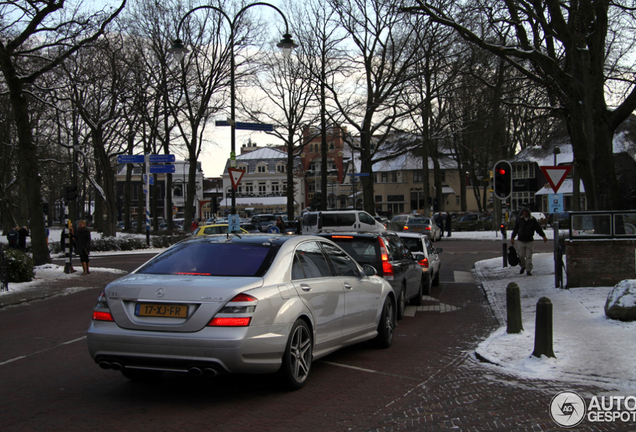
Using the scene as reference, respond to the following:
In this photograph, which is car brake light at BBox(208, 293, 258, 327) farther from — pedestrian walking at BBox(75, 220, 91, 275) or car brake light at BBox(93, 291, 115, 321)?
pedestrian walking at BBox(75, 220, 91, 275)

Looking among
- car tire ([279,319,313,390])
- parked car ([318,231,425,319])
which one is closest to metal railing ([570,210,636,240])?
parked car ([318,231,425,319])

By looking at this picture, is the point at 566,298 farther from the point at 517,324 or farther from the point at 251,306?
the point at 251,306

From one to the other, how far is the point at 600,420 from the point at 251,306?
3196mm

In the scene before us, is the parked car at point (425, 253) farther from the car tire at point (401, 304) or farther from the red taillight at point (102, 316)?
the red taillight at point (102, 316)

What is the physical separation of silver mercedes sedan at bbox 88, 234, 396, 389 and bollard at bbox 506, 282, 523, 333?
3069 millimetres

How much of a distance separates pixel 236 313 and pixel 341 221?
25975 mm

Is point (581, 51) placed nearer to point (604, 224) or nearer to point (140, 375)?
point (604, 224)

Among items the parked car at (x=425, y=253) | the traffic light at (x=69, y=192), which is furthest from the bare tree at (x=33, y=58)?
the parked car at (x=425, y=253)

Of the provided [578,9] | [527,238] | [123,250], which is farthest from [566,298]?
[123,250]

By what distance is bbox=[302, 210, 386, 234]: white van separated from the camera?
30.7m

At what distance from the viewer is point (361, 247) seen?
35.1 ft

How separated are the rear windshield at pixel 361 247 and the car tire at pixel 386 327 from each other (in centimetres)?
210

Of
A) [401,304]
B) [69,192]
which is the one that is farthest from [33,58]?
[401,304]

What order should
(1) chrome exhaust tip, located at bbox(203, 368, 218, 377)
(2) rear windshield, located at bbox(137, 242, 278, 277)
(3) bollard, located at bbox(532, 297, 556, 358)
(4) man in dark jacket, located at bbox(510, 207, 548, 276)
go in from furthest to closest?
(4) man in dark jacket, located at bbox(510, 207, 548, 276) < (3) bollard, located at bbox(532, 297, 556, 358) < (2) rear windshield, located at bbox(137, 242, 278, 277) < (1) chrome exhaust tip, located at bbox(203, 368, 218, 377)
